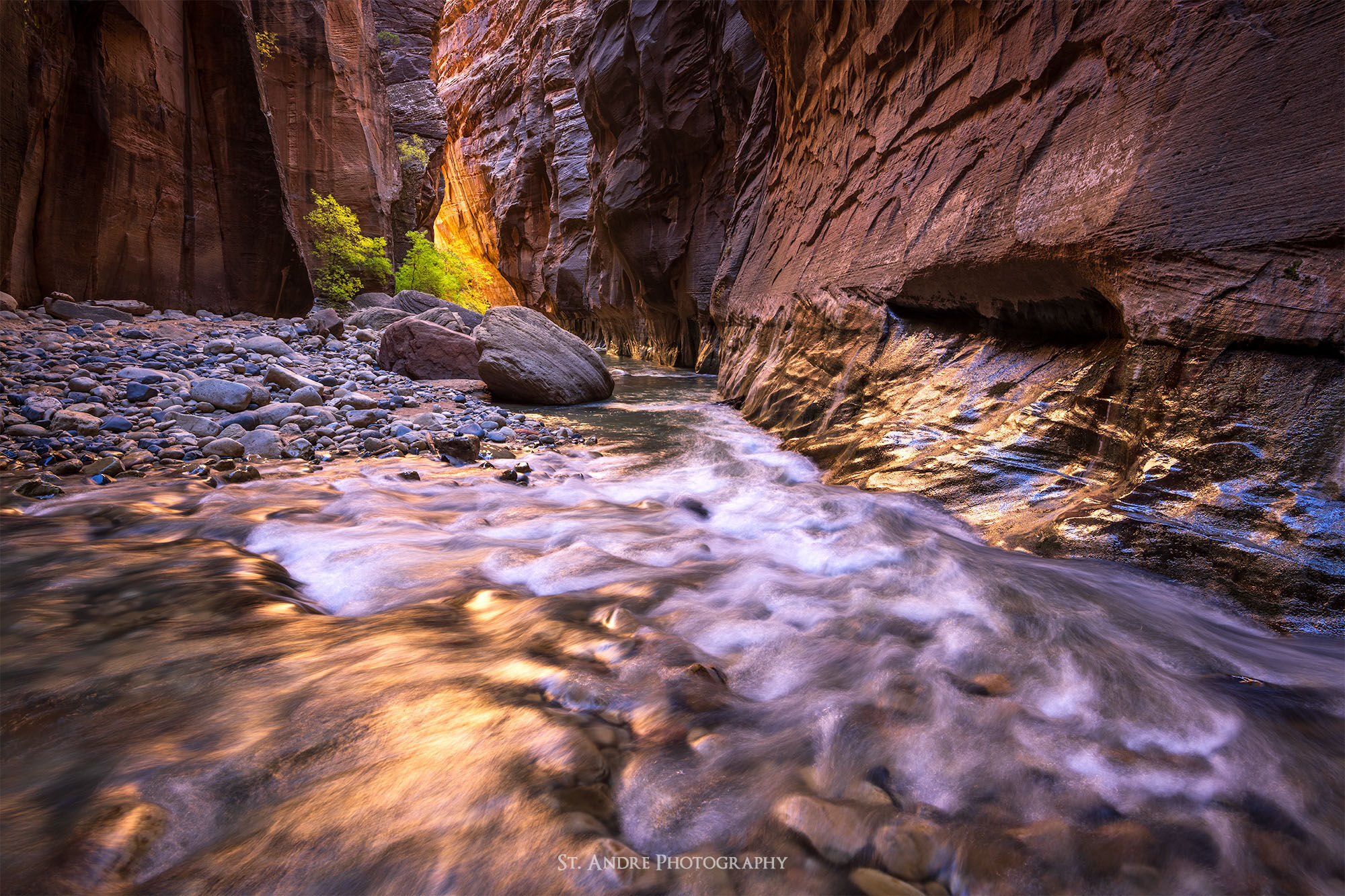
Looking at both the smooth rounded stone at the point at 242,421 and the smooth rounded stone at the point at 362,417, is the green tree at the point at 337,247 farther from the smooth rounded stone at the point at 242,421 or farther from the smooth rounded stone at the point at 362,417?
the smooth rounded stone at the point at 242,421

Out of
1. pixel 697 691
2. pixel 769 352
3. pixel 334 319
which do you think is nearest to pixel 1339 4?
pixel 697 691

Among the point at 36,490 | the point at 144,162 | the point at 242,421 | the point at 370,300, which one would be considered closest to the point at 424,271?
the point at 370,300

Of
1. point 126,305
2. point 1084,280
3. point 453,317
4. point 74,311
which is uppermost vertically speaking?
point 1084,280

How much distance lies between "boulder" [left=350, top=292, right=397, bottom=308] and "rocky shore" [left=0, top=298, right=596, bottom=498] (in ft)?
24.9

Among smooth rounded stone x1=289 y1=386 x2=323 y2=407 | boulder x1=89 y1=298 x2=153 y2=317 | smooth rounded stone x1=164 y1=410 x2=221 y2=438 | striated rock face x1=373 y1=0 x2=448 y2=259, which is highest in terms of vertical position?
striated rock face x1=373 y1=0 x2=448 y2=259

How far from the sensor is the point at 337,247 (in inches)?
557

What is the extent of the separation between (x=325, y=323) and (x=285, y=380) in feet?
16.7

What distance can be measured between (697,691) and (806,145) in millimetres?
7858

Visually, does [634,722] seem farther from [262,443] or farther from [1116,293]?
[262,443]

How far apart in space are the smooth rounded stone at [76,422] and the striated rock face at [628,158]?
9917 mm

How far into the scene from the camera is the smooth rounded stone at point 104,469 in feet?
10.9

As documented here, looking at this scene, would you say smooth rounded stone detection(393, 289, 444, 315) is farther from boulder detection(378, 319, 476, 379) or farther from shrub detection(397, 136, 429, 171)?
shrub detection(397, 136, 429, 171)

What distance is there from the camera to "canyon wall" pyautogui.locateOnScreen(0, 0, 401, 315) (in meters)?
6.27

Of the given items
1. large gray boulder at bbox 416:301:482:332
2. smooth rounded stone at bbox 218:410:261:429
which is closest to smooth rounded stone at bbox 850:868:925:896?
smooth rounded stone at bbox 218:410:261:429
